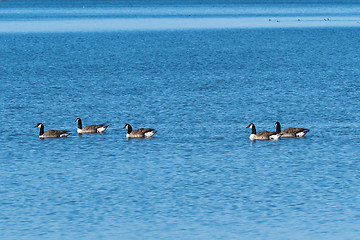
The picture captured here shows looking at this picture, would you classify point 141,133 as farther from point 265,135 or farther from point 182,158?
point 265,135

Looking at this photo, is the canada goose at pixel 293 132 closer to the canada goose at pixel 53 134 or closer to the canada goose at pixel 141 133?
the canada goose at pixel 141 133

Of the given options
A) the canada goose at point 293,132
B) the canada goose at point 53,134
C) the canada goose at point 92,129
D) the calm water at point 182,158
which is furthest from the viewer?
the canada goose at point 92,129

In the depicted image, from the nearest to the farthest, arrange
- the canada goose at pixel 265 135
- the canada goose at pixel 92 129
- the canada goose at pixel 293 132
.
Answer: the canada goose at pixel 265 135 < the canada goose at pixel 293 132 < the canada goose at pixel 92 129

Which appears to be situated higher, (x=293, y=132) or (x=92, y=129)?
(x=92, y=129)

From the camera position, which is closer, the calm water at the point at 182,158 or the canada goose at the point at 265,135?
the calm water at the point at 182,158

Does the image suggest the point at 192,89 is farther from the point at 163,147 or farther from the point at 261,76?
the point at 163,147

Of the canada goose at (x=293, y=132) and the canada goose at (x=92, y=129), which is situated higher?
the canada goose at (x=92, y=129)

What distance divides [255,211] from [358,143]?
12439 millimetres

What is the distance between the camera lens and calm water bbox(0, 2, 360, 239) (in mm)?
21094

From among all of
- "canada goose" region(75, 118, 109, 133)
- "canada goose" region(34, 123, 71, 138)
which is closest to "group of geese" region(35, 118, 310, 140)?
"canada goose" region(34, 123, 71, 138)

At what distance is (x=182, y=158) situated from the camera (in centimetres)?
3025

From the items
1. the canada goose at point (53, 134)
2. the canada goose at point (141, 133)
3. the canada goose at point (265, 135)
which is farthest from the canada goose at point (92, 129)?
the canada goose at point (265, 135)

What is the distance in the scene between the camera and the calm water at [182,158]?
69.2 feet

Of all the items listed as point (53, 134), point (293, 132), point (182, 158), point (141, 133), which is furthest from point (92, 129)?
point (293, 132)
